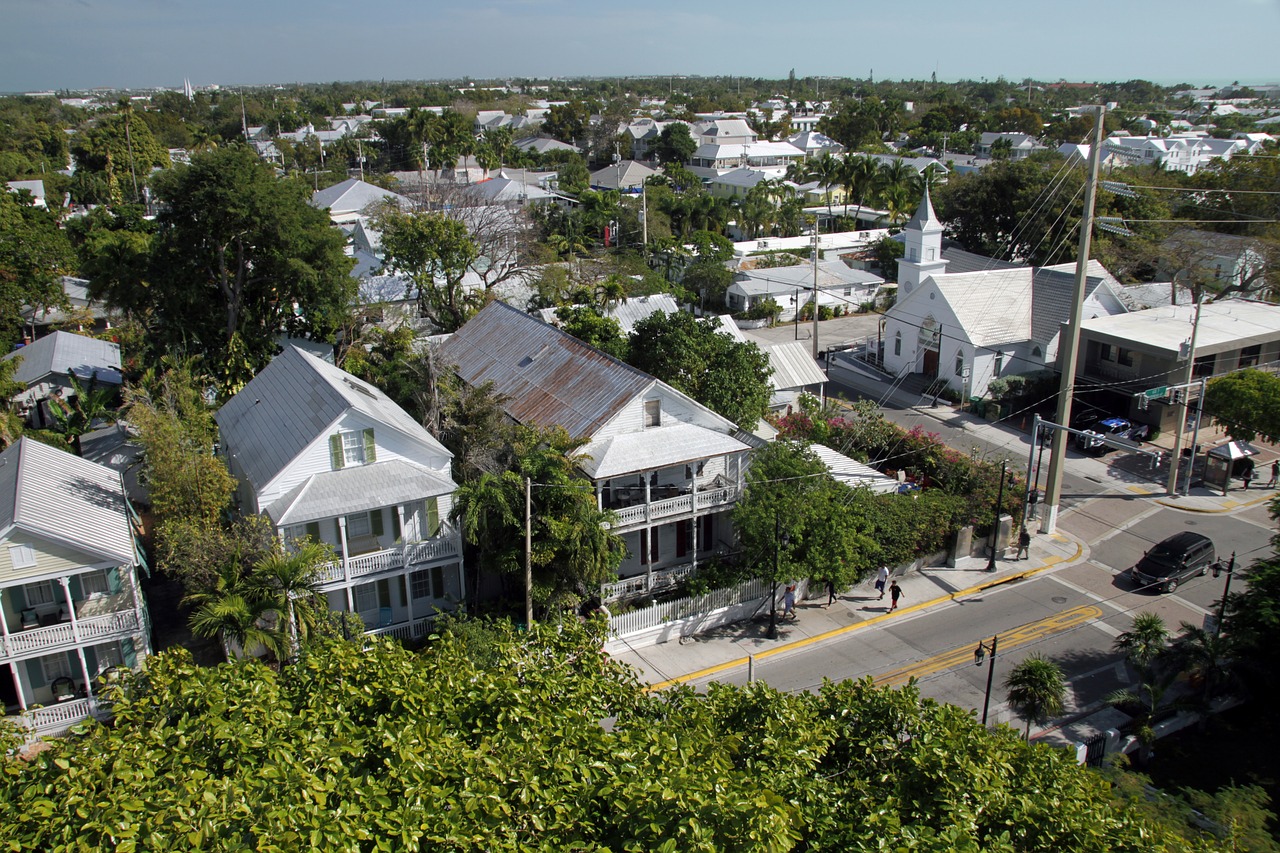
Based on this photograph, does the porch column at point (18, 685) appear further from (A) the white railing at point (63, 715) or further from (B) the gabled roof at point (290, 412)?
(B) the gabled roof at point (290, 412)

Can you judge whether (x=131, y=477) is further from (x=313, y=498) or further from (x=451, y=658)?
(x=451, y=658)

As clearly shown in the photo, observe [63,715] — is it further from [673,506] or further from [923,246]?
[923,246]

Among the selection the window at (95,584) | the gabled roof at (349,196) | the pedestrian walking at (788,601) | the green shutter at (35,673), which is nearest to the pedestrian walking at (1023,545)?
the pedestrian walking at (788,601)

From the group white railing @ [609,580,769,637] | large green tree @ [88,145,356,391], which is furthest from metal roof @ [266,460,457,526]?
large green tree @ [88,145,356,391]

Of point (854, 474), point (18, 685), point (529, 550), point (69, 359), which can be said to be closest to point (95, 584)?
point (18, 685)

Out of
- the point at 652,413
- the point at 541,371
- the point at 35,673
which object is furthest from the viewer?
the point at 541,371
